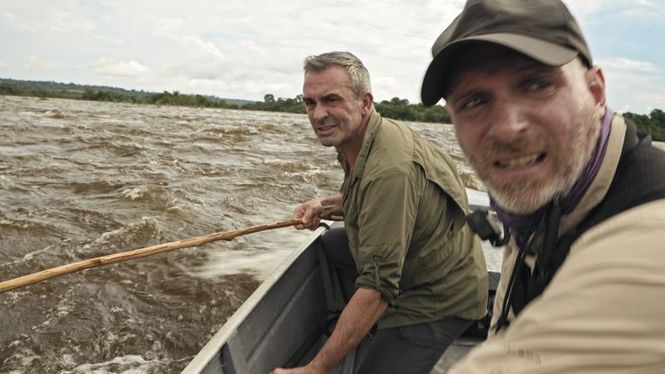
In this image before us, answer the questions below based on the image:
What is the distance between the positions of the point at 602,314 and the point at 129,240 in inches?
264

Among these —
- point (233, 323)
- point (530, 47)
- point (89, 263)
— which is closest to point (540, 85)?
point (530, 47)

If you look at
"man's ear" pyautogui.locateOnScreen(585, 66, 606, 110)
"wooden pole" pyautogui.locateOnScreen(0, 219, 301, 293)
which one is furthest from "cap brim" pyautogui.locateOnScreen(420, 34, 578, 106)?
"wooden pole" pyautogui.locateOnScreen(0, 219, 301, 293)

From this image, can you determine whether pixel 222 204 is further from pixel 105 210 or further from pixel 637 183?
pixel 637 183

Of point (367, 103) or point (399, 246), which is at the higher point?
point (367, 103)

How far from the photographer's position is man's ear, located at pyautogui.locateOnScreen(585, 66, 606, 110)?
3.87 feet

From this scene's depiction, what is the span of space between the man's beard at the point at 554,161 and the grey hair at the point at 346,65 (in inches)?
67.5

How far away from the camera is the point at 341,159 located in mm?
3047

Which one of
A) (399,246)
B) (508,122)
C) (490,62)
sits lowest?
(399,246)

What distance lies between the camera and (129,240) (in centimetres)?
667

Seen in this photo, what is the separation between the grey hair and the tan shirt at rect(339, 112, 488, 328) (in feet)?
1.01

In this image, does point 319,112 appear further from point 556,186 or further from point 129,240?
point 129,240

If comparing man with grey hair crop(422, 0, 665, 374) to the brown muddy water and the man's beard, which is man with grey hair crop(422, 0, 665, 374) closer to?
the man's beard

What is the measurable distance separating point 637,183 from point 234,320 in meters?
1.91

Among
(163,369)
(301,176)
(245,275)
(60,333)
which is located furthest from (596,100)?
(301,176)
